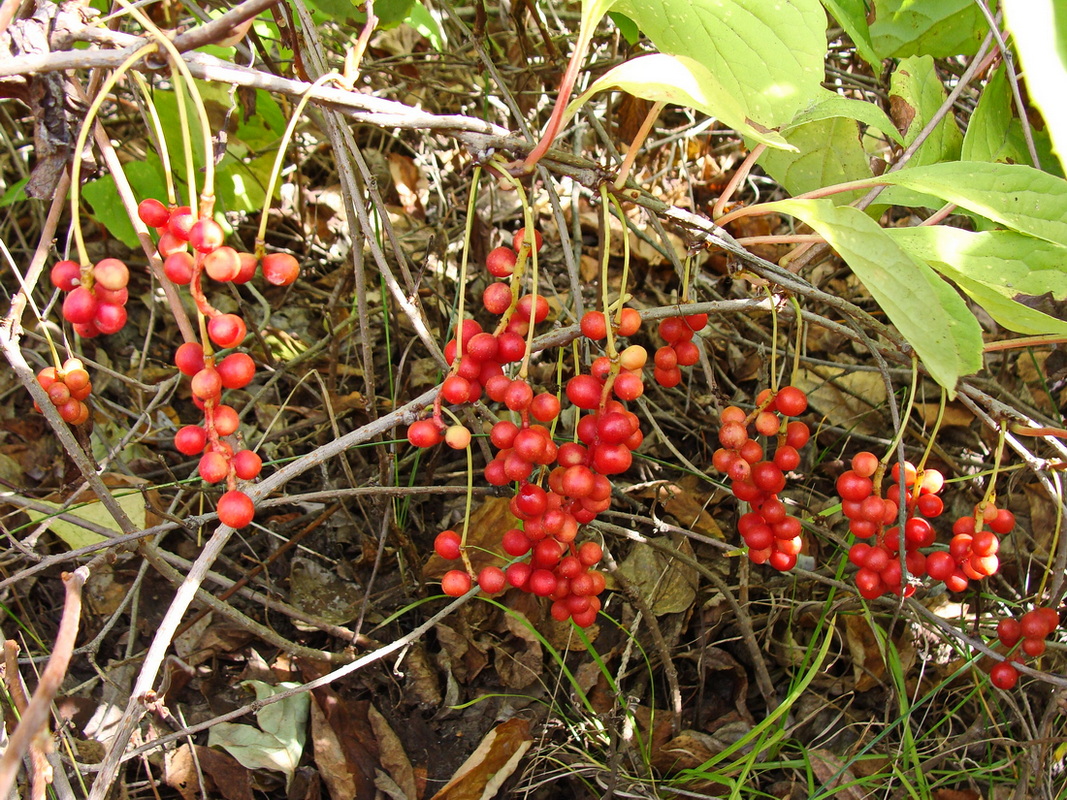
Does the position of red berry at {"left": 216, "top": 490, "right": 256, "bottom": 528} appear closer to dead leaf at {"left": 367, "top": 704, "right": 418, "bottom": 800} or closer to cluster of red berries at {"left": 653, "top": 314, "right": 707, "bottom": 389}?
cluster of red berries at {"left": 653, "top": 314, "right": 707, "bottom": 389}

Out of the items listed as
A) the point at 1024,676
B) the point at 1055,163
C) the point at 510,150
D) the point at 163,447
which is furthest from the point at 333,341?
the point at 1024,676

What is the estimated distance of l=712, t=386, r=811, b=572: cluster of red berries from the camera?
110 centimetres

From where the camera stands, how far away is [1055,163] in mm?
1363

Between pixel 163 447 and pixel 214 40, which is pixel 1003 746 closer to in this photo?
pixel 214 40

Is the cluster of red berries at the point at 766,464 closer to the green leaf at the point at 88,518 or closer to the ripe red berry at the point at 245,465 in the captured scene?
the ripe red berry at the point at 245,465

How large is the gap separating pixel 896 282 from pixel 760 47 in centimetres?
41

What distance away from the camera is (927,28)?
141cm

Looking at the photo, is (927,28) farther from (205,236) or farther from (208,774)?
(208,774)

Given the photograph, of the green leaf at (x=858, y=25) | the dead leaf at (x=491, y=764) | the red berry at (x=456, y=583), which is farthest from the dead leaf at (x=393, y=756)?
the green leaf at (x=858, y=25)

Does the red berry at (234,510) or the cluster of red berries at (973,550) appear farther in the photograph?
the cluster of red berries at (973,550)

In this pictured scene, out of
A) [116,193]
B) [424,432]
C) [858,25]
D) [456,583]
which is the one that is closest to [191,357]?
[424,432]

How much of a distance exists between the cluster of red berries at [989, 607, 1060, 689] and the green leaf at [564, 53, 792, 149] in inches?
37.1

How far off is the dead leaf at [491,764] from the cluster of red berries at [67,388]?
0.84 meters

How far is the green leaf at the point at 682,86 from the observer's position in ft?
2.34
